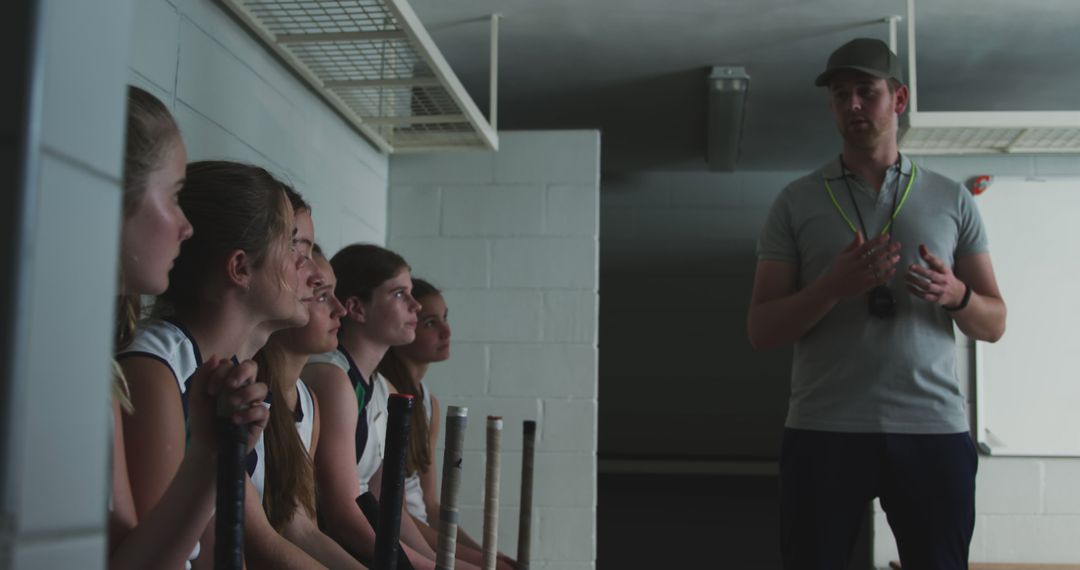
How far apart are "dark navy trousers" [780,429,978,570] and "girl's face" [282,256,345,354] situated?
3.42 feet

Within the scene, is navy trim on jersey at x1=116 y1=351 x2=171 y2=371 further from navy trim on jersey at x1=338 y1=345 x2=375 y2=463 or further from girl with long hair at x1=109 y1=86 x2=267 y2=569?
navy trim on jersey at x1=338 y1=345 x2=375 y2=463

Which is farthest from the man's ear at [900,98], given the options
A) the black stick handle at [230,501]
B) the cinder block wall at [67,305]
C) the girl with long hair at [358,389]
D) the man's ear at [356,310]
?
the cinder block wall at [67,305]

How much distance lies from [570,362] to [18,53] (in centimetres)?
305

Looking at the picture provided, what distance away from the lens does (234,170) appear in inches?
63.2

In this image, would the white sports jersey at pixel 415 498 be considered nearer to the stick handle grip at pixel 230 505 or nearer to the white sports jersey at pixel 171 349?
the white sports jersey at pixel 171 349

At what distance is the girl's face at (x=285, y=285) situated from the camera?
60.7 inches

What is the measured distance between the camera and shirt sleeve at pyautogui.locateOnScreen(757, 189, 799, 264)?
2303 millimetres

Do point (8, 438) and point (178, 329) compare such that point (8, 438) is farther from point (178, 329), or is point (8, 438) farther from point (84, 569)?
point (178, 329)

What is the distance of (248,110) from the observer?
90.4 inches

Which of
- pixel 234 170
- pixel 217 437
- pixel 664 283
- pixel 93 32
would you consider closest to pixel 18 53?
pixel 93 32

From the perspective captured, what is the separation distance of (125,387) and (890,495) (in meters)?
1.58

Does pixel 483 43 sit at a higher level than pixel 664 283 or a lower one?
higher

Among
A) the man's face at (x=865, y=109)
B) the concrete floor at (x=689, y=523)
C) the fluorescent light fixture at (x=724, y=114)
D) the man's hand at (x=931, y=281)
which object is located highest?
the fluorescent light fixture at (x=724, y=114)

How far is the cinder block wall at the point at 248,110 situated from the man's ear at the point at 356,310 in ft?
1.31
